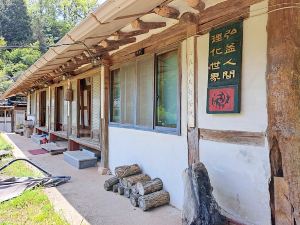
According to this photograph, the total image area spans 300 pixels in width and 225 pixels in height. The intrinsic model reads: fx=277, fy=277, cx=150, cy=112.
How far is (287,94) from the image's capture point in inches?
92.4

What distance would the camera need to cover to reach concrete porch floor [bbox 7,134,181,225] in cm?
348

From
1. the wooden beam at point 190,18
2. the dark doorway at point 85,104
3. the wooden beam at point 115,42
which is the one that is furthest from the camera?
the dark doorway at point 85,104

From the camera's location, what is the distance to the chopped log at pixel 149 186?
13.0 feet

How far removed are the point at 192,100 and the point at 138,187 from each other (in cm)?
154

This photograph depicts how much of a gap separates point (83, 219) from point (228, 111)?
7.39 feet

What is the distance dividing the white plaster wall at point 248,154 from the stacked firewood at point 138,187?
96cm

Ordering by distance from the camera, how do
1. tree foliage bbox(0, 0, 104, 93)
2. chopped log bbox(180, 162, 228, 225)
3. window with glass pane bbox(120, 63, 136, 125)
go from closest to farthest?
chopped log bbox(180, 162, 228, 225)
window with glass pane bbox(120, 63, 136, 125)
tree foliage bbox(0, 0, 104, 93)

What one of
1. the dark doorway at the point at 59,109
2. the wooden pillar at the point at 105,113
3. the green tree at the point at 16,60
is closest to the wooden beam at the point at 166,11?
the wooden pillar at the point at 105,113

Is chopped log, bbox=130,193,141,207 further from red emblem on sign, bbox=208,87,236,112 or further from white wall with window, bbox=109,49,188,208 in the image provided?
red emblem on sign, bbox=208,87,236,112

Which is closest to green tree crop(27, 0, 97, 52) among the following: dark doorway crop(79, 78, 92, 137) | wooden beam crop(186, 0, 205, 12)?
dark doorway crop(79, 78, 92, 137)

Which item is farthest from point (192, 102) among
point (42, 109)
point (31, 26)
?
point (31, 26)

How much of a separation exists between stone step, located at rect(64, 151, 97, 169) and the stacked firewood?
6.30 feet

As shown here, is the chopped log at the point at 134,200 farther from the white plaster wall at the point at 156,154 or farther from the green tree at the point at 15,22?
the green tree at the point at 15,22

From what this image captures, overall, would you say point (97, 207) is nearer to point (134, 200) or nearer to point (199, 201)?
point (134, 200)
